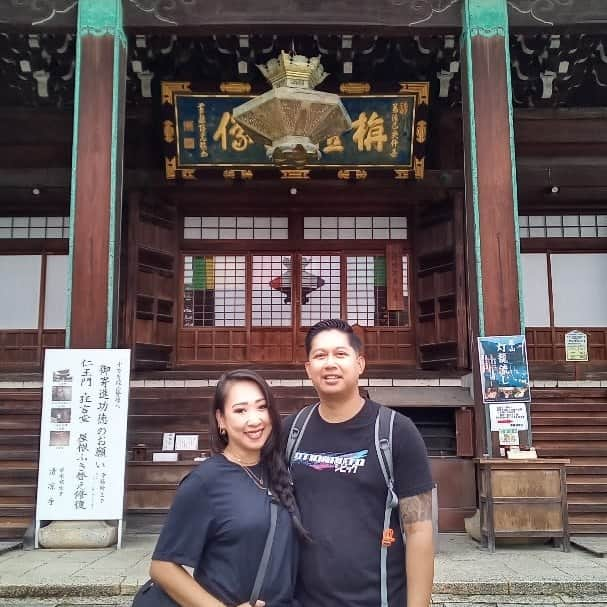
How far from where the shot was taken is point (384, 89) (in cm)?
920

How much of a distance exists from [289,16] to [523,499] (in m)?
5.61

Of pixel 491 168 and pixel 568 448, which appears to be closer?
pixel 491 168

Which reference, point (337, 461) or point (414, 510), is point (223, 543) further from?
point (414, 510)

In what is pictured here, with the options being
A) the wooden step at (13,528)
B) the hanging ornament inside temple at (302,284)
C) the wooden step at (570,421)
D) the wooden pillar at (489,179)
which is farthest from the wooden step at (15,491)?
the wooden step at (570,421)

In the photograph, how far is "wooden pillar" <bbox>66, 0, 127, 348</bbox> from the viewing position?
21.6ft

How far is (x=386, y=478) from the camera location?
1968 millimetres

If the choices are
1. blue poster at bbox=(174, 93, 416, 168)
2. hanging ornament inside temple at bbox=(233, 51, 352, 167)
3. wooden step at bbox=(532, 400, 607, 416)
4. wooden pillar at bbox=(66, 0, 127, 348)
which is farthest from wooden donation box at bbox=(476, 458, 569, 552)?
blue poster at bbox=(174, 93, 416, 168)

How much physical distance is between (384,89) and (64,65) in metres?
4.42

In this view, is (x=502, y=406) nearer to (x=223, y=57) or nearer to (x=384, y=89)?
(x=384, y=89)

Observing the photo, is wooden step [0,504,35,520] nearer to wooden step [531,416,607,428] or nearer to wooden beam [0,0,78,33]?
wooden beam [0,0,78,33]

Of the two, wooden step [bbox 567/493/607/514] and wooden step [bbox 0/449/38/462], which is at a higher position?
wooden step [bbox 0/449/38/462]

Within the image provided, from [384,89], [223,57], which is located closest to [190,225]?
[223,57]

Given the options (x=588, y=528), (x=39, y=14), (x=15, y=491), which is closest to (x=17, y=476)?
(x=15, y=491)

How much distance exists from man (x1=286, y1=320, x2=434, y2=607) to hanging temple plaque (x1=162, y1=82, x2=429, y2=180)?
7.65m
